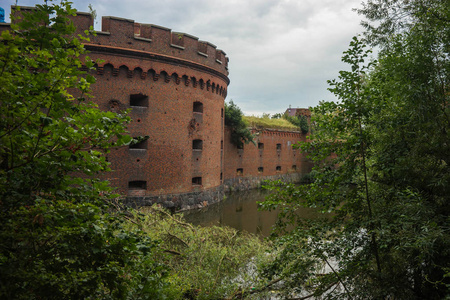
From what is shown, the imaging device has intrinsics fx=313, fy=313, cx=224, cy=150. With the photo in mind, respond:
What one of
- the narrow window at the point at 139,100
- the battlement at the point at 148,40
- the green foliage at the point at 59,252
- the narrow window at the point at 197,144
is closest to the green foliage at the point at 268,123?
the narrow window at the point at 197,144

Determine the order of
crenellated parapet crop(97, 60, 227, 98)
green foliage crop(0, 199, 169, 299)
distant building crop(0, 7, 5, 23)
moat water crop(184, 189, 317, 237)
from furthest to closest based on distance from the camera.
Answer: moat water crop(184, 189, 317, 237), crenellated parapet crop(97, 60, 227, 98), distant building crop(0, 7, 5, 23), green foliage crop(0, 199, 169, 299)

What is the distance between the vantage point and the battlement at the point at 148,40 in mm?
10000

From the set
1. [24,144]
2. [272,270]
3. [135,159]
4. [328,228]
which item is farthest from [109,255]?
[135,159]

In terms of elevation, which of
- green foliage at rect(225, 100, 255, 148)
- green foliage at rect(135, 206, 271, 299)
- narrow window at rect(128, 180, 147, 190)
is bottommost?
green foliage at rect(135, 206, 271, 299)

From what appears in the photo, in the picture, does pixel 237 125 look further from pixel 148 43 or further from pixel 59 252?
pixel 59 252

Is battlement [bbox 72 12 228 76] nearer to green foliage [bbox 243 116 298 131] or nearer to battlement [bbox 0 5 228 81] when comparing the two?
battlement [bbox 0 5 228 81]

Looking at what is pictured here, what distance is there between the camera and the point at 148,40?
1071 centimetres

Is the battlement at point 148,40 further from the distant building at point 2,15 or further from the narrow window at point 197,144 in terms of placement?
the narrow window at point 197,144

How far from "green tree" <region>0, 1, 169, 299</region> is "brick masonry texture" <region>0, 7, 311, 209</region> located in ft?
26.2

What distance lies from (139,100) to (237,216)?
5.91 m

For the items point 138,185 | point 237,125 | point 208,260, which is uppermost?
point 237,125

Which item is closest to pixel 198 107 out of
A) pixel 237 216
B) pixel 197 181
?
pixel 197 181

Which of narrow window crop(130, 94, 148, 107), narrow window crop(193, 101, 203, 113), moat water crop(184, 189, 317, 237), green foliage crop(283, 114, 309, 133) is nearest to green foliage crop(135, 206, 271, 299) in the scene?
moat water crop(184, 189, 317, 237)

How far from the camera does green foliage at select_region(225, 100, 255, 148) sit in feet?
56.1
